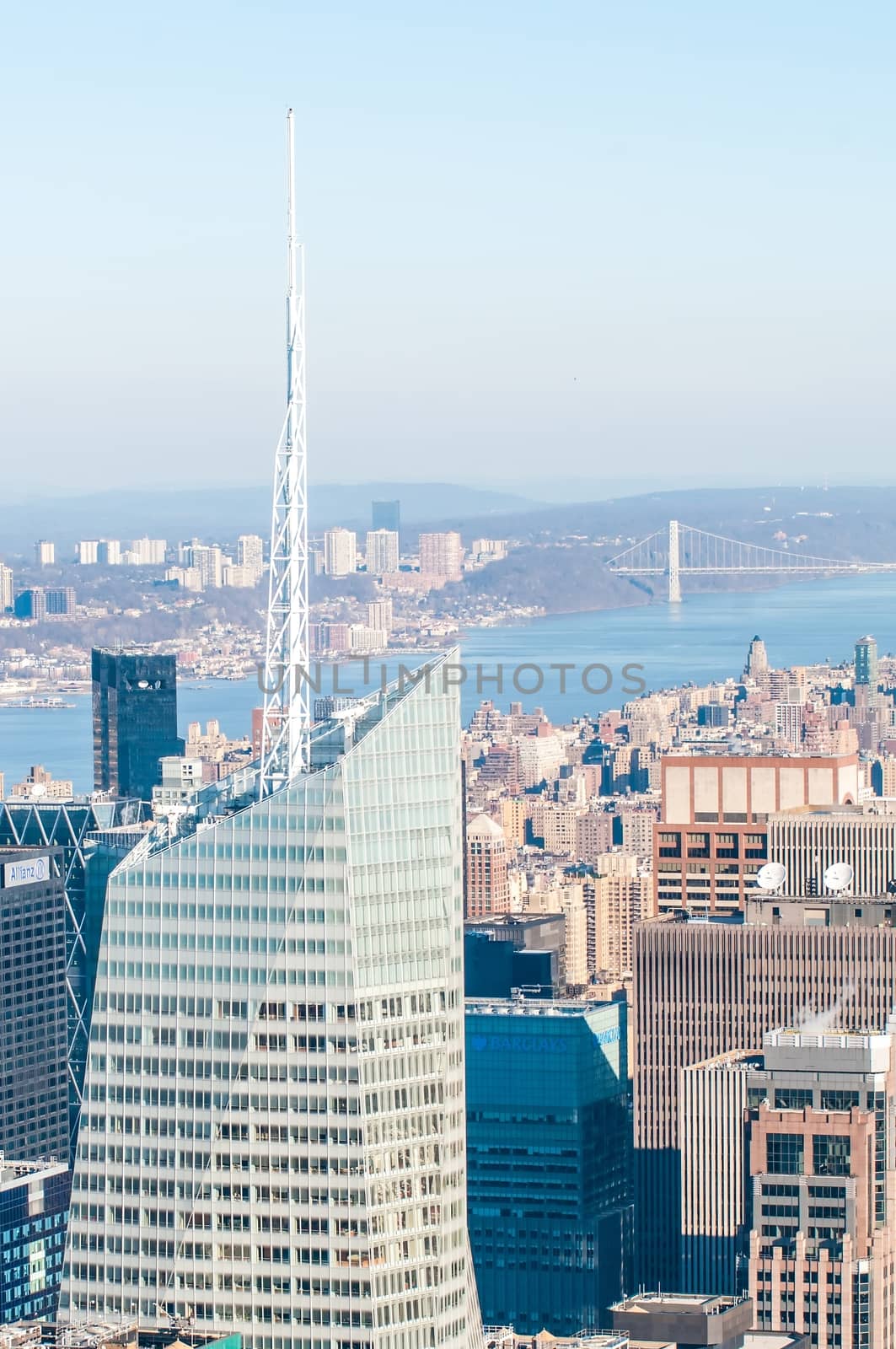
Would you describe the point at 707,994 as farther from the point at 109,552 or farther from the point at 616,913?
the point at 109,552

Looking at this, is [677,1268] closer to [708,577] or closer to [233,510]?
[233,510]

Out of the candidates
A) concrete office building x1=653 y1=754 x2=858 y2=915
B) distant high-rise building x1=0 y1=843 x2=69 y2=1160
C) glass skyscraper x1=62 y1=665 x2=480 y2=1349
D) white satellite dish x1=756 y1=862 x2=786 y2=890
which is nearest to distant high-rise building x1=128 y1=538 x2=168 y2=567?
concrete office building x1=653 y1=754 x2=858 y2=915

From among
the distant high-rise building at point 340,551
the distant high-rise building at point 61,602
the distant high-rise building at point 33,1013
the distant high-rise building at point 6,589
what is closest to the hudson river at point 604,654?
the distant high-rise building at point 61,602

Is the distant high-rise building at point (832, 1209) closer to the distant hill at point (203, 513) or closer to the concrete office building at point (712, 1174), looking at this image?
the concrete office building at point (712, 1174)

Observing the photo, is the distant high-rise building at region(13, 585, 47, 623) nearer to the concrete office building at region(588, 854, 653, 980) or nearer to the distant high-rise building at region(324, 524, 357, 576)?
the distant high-rise building at region(324, 524, 357, 576)

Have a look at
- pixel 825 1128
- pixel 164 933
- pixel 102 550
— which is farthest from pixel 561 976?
pixel 102 550
